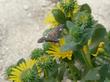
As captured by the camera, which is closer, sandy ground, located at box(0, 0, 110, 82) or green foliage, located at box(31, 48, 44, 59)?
green foliage, located at box(31, 48, 44, 59)

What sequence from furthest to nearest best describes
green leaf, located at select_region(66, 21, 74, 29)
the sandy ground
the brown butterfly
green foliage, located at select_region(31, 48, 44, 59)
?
1. the sandy ground
2. green foliage, located at select_region(31, 48, 44, 59)
3. the brown butterfly
4. green leaf, located at select_region(66, 21, 74, 29)

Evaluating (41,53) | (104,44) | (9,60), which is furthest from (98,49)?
(9,60)

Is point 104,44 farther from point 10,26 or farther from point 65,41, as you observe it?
point 10,26

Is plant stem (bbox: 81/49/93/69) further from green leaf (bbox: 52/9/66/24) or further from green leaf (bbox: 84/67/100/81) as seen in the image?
green leaf (bbox: 52/9/66/24)

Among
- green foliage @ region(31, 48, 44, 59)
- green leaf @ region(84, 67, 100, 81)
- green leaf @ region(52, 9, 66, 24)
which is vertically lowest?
green leaf @ region(84, 67, 100, 81)

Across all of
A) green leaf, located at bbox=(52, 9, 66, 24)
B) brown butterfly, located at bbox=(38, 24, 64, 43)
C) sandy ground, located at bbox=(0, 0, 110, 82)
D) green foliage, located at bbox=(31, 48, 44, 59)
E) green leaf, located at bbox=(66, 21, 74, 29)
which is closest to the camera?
green leaf, located at bbox=(66, 21, 74, 29)

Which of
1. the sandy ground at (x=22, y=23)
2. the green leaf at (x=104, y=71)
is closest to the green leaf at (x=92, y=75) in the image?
the green leaf at (x=104, y=71)

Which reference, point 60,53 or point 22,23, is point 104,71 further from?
point 22,23

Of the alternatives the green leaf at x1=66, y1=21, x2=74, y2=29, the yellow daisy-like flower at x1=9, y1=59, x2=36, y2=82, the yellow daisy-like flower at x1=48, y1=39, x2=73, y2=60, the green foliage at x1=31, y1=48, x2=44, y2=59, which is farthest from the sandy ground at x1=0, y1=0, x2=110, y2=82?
the green leaf at x1=66, y1=21, x2=74, y2=29

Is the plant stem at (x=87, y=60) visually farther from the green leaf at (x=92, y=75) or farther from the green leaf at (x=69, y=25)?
the green leaf at (x=69, y=25)

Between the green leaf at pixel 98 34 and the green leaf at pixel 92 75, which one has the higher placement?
the green leaf at pixel 98 34
